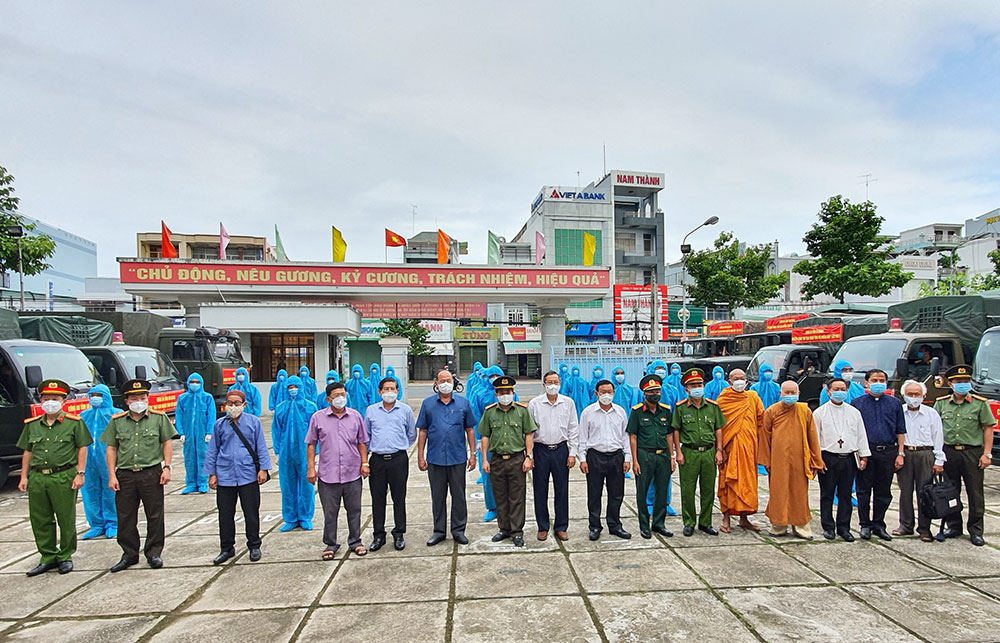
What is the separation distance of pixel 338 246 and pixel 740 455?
18714 mm

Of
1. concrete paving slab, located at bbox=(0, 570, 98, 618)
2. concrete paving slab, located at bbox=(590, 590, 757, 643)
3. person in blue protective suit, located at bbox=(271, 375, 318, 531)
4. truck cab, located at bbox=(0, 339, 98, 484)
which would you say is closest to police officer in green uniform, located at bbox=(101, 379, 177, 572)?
concrete paving slab, located at bbox=(0, 570, 98, 618)

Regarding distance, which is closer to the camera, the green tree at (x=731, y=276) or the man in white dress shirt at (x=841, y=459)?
the man in white dress shirt at (x=841, y=459)

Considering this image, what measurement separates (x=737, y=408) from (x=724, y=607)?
7.77ft

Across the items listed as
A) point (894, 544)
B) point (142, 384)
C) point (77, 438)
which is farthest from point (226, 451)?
point (894, 544)

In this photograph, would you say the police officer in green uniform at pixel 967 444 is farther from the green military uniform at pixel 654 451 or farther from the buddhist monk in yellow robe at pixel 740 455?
the green military uniform at pixel 654 451

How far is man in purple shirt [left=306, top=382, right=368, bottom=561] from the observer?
517 centimetres

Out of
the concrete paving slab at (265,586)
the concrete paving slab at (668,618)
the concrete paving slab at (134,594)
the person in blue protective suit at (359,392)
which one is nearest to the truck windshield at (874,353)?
the concrete paving slab at (668,618)

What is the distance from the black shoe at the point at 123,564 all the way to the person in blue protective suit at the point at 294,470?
1412 millimetres

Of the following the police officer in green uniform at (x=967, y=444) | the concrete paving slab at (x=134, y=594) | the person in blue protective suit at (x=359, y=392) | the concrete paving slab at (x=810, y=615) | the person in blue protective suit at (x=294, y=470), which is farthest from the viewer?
Answer: the person in blue protective suit at (x=359, y=392)

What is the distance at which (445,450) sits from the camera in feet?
18.0

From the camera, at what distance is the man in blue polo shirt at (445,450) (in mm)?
5488

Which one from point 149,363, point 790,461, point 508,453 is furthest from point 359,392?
point 790,461

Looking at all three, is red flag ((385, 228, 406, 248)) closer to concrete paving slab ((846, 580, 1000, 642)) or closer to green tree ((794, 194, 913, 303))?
green tree ((794, 194, 913, 303))

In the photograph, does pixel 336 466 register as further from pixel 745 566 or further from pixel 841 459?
pixel 841 459
